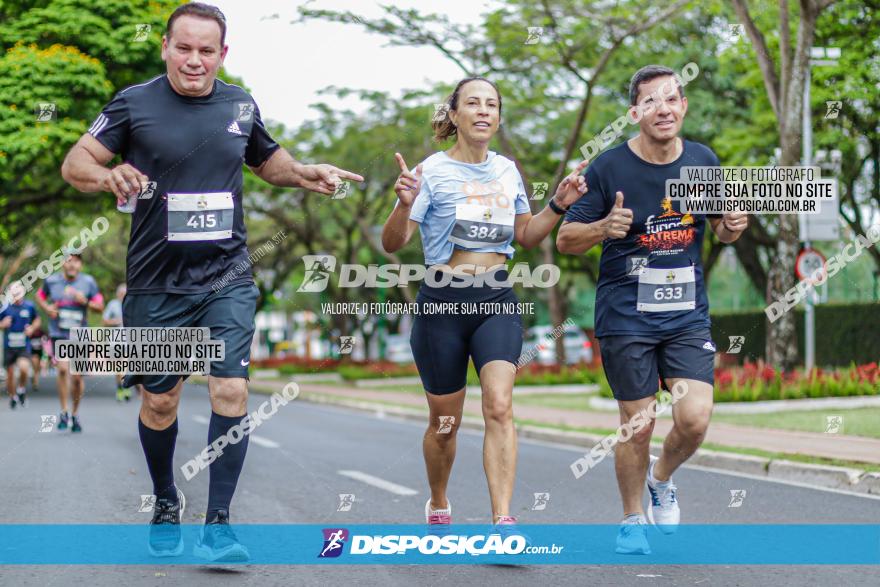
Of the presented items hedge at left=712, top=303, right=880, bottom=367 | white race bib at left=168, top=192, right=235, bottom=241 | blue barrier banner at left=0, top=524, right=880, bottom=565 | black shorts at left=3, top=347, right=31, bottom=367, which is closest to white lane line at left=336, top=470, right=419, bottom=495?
blue barrier banner at left=0, top=524, right=880, bottom=565

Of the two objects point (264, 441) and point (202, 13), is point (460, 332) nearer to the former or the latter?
point (202, 13)

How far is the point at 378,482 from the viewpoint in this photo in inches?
345

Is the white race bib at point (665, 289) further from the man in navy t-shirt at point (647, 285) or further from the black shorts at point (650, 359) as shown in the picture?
the black shorts at point (650, 359)

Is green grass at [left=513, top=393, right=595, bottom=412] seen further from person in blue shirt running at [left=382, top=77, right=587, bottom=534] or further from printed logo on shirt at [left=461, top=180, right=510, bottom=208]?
printed logo on shirt at [left=461, top=180, right=510, bottom=208]

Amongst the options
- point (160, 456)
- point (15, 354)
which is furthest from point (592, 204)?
point (15, 354)

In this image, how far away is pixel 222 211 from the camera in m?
4.96

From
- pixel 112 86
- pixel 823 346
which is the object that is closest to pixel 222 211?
pixel 112 86

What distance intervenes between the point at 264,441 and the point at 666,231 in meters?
8.33

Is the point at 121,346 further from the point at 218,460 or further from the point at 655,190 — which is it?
the point at 655,190

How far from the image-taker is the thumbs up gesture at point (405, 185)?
16.9 ft

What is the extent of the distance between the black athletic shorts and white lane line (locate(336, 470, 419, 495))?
2.83m

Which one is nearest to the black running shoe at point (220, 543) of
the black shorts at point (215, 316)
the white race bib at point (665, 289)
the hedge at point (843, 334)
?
the black shorts at point (215, 316)

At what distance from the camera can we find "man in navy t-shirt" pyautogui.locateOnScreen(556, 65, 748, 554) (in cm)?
540

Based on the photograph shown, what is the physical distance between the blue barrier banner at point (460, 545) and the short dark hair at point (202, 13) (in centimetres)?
231
